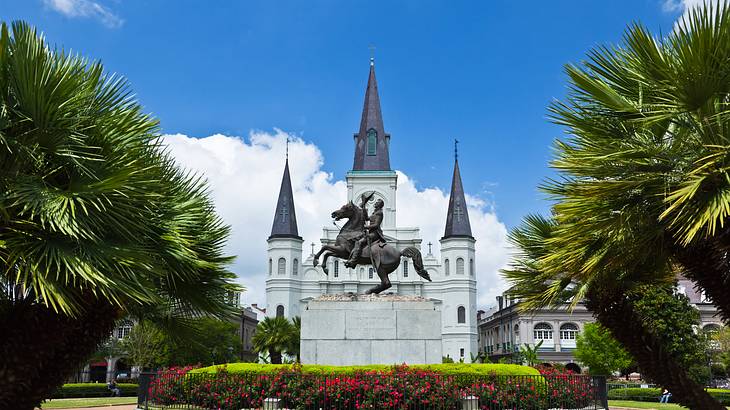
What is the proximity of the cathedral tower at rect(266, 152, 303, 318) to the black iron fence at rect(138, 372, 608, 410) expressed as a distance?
78.0m

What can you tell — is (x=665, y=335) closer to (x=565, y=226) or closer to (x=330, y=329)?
(x=330, y=329)

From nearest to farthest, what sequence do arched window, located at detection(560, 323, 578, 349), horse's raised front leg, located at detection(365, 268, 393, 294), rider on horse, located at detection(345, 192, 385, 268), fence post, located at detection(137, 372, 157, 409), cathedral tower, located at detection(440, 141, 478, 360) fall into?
fence post, located at detection(137, 372, 157, 409) < rider on horse, located at detection(345, 192, 385, 268) < horse's raised front leg, located at detection(365, 268, 393, 294) < arched window, located at detection(560, 323, 578, 349) < cathedral tower, located at detection(440, 141, 478, 360)

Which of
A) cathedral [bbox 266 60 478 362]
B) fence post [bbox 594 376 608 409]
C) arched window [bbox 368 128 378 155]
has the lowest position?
fence post [bbox 594 376 608 409]

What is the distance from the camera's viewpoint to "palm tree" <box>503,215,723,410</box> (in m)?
9.49

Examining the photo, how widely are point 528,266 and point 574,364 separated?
231 ft

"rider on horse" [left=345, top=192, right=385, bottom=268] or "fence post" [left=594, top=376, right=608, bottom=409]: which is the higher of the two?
"rider on horse" [left=345, top=192, right=385, bottom=268]

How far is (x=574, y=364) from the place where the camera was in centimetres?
7719

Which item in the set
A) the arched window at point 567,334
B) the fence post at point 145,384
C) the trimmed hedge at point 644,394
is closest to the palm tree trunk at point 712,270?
the fence post at point 145,384

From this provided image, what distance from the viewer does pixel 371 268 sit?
90562 millimetres

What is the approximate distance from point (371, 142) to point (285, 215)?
17900mm

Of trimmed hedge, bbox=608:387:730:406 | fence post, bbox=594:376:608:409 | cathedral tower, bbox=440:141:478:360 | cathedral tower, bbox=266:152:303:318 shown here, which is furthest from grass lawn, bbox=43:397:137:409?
cathedral tower, bbox=440:141:478:360

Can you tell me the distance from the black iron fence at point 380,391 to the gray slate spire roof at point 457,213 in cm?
8220

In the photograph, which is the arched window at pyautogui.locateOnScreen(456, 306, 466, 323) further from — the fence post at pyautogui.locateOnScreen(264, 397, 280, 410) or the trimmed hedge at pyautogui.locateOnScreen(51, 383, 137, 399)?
the fence post at pyautogui.locateOnScreen(264, 397, 280, 410)

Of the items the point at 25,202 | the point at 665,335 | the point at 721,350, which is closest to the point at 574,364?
the point at 721,350
